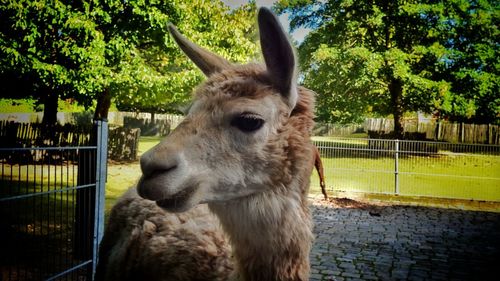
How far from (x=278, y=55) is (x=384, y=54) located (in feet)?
73.1

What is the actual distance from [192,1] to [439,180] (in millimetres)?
12756

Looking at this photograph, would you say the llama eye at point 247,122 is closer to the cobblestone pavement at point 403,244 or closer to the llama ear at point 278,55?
the llama ear at point 278,55

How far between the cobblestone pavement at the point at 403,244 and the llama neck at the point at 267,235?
3.75m

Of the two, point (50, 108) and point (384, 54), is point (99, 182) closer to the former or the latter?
point (50, 108)

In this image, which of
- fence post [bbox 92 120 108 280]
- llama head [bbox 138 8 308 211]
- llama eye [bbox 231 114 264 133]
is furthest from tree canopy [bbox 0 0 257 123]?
llama eye [bbox 231 114 264 133]

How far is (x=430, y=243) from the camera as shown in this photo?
771 cm

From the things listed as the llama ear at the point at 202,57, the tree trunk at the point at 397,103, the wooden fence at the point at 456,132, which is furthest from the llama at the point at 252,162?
the wooden fence at the point at 456,132

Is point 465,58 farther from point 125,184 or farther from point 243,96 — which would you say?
point 243,96

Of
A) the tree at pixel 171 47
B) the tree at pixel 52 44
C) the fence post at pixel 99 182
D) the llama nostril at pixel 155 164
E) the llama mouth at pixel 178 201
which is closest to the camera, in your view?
the llama nostril at pixel 155 164

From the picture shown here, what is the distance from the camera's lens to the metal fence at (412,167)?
44.1ft

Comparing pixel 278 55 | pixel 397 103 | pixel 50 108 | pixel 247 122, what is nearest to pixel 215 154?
pixel 247 122

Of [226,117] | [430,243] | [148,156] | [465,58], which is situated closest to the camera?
[148,156]

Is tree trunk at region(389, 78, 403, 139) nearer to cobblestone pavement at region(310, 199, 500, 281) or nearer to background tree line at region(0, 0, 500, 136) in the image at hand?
background tree line at region(0, 0, 500, 136)

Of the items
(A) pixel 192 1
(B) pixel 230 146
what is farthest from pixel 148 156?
(A) pixel 192 1
